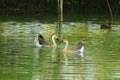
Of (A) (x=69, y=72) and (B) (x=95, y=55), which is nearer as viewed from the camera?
(A) (x=69, y=72)

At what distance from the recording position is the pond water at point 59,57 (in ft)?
52.4

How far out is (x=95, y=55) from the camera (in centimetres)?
1991

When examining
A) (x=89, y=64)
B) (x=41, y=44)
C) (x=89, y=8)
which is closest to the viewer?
(x=89, y=64)

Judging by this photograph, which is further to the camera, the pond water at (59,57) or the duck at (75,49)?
the duck at (75,49)

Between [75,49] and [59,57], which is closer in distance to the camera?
[59,57]

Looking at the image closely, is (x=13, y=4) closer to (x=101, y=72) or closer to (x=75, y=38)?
(x=75, y=38)

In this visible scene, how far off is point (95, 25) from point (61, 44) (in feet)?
29.0

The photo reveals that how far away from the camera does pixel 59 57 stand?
19938 mm

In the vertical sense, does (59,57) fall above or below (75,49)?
above

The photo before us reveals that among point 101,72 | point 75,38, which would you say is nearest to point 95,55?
point 101,72

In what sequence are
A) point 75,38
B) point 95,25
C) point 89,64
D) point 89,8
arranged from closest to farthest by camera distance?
point 89,64 < point 75,38 < point 95,25 < point 89,8

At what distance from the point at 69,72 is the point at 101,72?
789mm

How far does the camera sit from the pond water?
16.0m

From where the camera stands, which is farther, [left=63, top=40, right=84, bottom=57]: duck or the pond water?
[left=63, top=40, right=84, bottom=57]: duck
